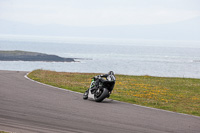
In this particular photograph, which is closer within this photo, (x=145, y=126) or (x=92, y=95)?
(x=145, y=126)

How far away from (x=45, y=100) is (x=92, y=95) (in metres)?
2.17

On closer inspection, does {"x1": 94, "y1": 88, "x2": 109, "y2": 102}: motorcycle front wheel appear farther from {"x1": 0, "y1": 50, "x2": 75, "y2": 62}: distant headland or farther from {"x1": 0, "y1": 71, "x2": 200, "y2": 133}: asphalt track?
{"x1": 0, "y1": 50, "x2": 75, "y2": 62}: distant headland

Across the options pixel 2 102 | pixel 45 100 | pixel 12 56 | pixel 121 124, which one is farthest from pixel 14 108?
pixel 12 56

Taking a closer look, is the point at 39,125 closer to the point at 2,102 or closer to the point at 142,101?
the point at 2,102

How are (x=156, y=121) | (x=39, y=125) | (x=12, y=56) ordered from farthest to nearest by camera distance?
(x=12, y=56)
(x=156, y=121)
(x=39, y=125)

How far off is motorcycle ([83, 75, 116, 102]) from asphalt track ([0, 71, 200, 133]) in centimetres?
31

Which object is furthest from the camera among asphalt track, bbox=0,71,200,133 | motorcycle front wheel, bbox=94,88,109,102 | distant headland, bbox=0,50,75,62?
distant headland, bbox=0,50,75,62

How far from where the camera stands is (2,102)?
14328 mm

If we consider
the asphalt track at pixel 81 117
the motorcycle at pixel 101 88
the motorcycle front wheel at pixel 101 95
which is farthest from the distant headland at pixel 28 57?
the asphalt track at pixel 81 117

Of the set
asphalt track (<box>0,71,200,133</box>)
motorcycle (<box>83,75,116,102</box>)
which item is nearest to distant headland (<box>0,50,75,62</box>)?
motorcycle (<box>83,75,116,102</box>)

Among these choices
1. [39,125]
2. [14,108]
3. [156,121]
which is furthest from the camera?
[14,108]

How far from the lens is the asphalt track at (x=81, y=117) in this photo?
10289mm

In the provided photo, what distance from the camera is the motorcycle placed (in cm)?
1605

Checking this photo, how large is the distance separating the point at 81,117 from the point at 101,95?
3.97 metres
